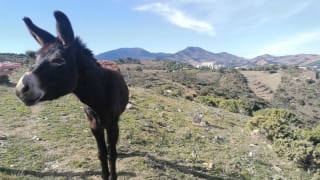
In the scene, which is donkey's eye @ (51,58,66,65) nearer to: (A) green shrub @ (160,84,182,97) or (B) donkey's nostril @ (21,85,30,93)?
(B) donkey's nostril @ (21,85,30,93)

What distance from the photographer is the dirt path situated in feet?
321

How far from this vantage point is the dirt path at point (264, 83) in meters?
97.9

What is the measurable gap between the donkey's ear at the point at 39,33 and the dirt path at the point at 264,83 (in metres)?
89.2

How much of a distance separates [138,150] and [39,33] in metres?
5.66

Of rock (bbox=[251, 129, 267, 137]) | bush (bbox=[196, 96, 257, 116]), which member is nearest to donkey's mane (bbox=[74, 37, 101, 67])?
rock (bbox=[251, 129, 267, 137])

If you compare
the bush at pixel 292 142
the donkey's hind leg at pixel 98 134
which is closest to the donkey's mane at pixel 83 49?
the donkey's hind leg at pixel 98 134

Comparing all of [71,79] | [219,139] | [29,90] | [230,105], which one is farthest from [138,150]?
[230,105]

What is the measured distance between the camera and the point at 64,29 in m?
4.88

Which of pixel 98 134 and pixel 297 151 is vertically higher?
pixel 98 134

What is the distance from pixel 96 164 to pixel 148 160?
1.13 meters

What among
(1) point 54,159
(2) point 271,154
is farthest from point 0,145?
(2) point 271,154

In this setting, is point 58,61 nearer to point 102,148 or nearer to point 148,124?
point 102,148

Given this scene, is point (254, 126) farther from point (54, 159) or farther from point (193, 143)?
point (54, 159)

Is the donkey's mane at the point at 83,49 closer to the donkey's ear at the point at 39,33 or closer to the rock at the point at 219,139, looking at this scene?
the donkey's ear at the point at 39,33
